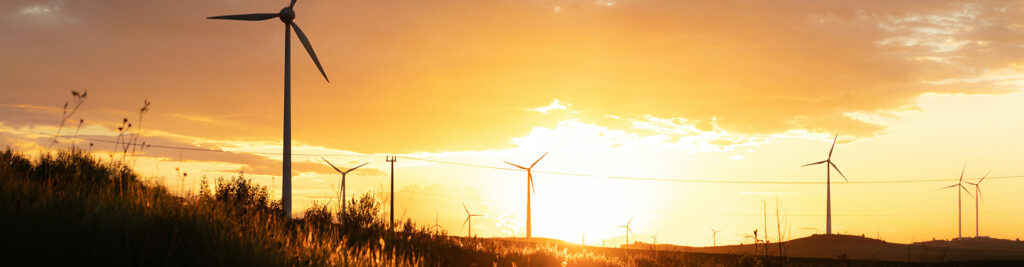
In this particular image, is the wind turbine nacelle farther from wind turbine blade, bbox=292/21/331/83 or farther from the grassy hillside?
the grassy hillside

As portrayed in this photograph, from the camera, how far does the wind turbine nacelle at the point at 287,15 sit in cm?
5238

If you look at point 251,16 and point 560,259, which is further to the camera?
point 251,16

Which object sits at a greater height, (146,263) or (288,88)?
(288,88)

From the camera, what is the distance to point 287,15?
5238 centimetres

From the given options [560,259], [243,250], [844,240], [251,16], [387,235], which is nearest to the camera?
[243,250]

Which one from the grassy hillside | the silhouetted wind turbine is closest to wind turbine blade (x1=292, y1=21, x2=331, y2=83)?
the silhouetted wind turbine

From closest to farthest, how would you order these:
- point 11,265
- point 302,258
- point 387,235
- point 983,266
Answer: point 11,265, point 302,258, point 387,235, point 983,266

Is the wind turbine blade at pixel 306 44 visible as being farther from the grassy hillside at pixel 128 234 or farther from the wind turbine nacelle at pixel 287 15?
the grassy hillside at pixel 128 234

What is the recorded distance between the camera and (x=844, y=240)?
10581 centimetres

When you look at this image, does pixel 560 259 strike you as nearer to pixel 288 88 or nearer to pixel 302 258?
pixel 302 258

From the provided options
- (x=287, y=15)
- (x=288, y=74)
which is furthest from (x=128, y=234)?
(x=287, y=15)

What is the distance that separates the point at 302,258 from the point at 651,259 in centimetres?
2385

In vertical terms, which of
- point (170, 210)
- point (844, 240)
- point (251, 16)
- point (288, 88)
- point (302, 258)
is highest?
point (251, 16)

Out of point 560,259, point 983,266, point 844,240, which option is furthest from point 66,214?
point 844,240
